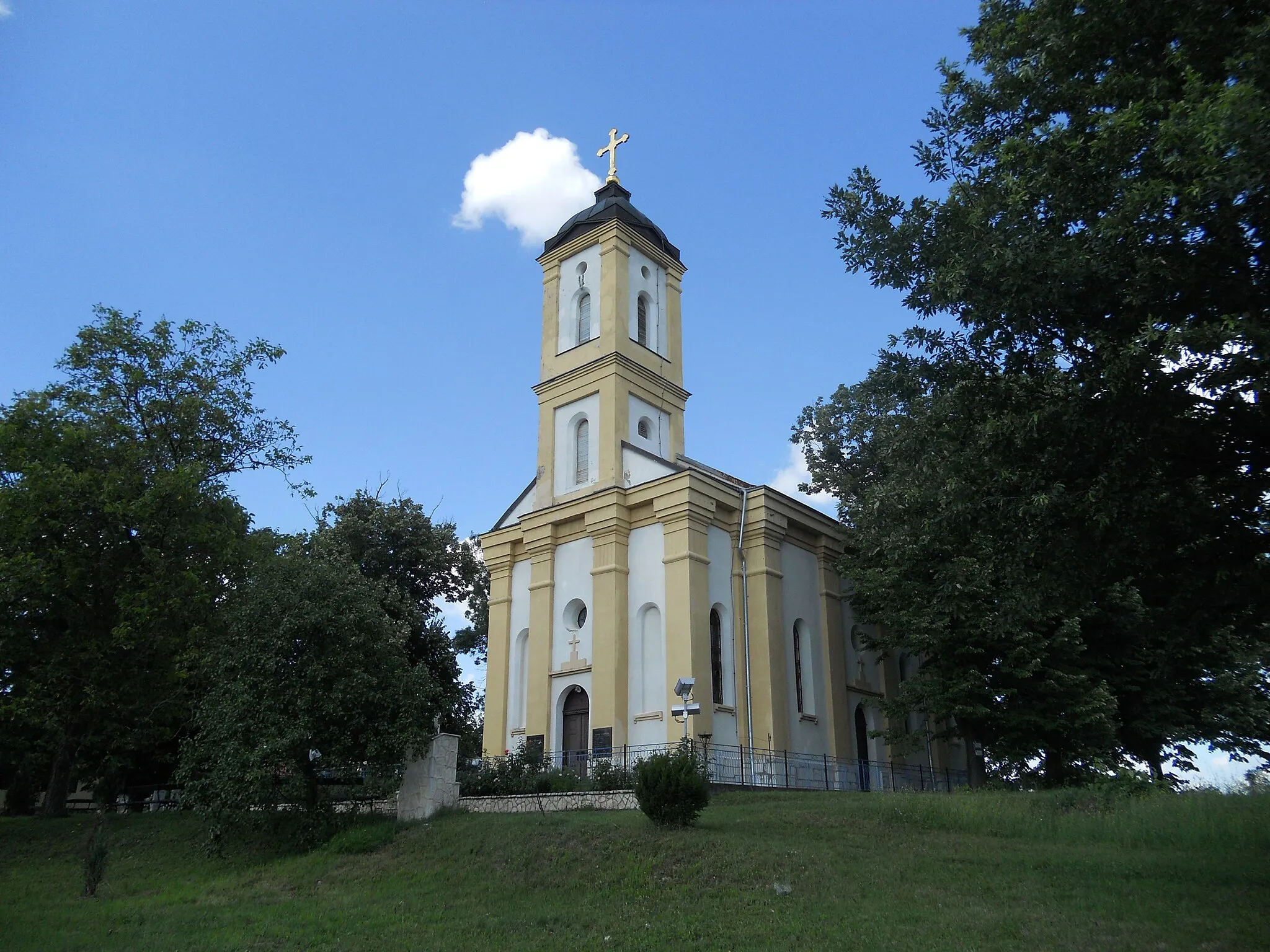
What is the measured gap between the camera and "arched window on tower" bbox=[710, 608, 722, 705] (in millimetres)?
26016

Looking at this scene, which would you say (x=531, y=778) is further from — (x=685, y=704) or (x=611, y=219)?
(x=611, y=219)

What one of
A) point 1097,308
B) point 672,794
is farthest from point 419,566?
point 1097,308

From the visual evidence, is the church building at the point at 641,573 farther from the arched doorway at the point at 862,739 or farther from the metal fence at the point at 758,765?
the metal fence at the point at 758,765

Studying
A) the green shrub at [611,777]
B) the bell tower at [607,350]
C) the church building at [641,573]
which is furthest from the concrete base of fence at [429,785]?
the bell tower at [607,350]

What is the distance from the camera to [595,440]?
97.4ft

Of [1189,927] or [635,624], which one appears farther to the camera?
[635,624]

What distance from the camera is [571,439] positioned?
99.5ft

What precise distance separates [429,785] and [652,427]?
14.7 m

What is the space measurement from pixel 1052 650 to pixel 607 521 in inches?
459

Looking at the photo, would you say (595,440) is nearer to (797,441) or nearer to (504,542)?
(504,542)

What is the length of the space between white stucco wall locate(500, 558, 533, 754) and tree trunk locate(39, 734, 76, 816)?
10509mm

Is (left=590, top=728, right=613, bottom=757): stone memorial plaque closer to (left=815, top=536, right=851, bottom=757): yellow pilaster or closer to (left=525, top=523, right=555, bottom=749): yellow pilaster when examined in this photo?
(left=525, top=523, right=555, bottom=749): yellow pilaster

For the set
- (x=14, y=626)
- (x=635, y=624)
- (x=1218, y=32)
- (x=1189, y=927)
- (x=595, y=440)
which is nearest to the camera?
(x=1218, y=32)

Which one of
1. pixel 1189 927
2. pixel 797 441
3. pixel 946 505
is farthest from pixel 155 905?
pixel 797 441
